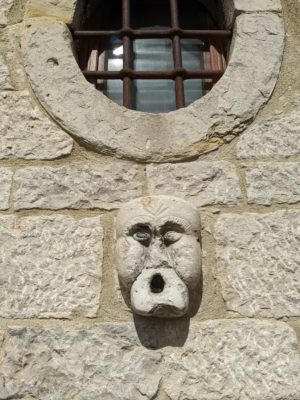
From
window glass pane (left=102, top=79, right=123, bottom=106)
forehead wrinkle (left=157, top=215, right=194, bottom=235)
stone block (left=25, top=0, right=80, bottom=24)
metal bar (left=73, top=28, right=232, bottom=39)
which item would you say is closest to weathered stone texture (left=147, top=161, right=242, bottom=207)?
forehead wrinkle (left=157, top=215, right=194, bottom=235)

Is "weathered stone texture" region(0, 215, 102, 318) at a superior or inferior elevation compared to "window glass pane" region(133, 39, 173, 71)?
inferior

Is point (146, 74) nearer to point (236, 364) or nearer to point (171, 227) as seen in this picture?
point (171, 227)

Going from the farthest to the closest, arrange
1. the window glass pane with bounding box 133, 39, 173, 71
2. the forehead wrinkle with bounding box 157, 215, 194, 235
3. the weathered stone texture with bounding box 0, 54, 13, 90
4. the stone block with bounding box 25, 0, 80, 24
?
the window glass pane with bounding box 133, 39, 173, 71 → the stone block with bounding box 25, 0, 80, 24 → the weathered stone texture with bounding box 0, 54, 13, 90 → the forehead wrinkle with bounding box 157, 215, 194, 235

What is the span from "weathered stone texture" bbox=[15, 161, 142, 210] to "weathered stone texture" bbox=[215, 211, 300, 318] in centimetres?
35

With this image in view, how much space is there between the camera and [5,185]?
166 centimetres

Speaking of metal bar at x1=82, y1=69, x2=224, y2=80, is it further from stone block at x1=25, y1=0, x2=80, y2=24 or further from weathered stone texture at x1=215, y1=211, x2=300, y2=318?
weathered stone texture at x1=215, y1=211, x2=300, y2=318

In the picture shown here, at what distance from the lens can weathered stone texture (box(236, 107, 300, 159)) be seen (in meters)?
1.70

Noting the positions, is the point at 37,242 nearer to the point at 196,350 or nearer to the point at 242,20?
the point at 196,350

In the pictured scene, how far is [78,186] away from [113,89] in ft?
2.16

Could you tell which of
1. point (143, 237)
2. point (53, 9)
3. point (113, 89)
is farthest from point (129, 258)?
point (53, 9)

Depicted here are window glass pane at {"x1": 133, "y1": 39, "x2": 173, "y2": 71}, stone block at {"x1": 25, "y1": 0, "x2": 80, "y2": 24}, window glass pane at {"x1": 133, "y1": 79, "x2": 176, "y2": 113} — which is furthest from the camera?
window glass pane at {"x1": 133, "y1": 39, "x2": 173, "y2": 71}

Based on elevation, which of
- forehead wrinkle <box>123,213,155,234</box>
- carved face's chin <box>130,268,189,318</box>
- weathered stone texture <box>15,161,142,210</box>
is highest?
weathered stone texture <box>15,161,142,210</box>

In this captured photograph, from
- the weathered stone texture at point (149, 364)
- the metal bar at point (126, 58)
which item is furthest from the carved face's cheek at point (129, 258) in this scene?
the metal bar at point (126, 58)

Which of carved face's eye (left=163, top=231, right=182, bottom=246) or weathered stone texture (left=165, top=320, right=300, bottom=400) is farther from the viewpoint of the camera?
carved face's eye (left=163, top=231, right=182, bottom=246)
